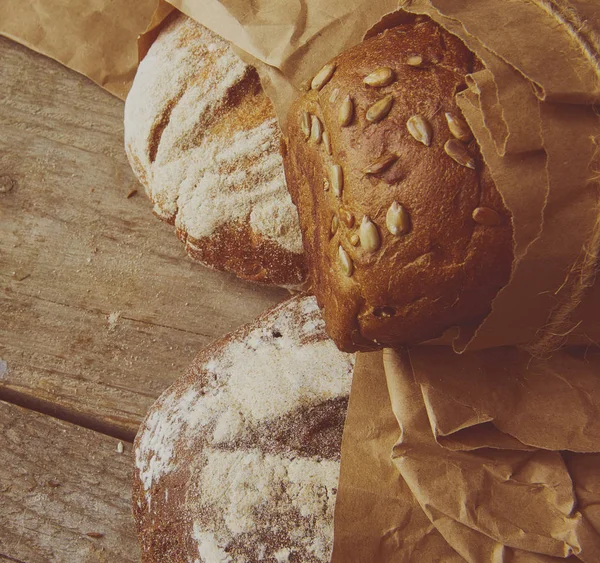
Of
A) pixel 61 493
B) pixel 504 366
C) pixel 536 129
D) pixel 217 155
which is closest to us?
pixel 536 129

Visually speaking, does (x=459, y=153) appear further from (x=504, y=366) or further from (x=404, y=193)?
(x=504, y=366)

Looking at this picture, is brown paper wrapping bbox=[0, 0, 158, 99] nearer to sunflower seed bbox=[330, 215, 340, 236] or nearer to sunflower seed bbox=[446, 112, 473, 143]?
sunflower seed bbox=[330, 215, 340, 236]

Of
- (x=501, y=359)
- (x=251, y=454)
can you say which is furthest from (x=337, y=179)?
(x=251, y=454)

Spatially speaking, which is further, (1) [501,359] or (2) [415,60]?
(1) [501,359]

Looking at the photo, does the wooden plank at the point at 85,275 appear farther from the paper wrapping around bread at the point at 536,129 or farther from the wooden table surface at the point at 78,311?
the paper wrapping around bread at the point at 536,129

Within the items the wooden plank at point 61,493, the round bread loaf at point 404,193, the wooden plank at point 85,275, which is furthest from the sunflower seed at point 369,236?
the wooden plank at point 61,493

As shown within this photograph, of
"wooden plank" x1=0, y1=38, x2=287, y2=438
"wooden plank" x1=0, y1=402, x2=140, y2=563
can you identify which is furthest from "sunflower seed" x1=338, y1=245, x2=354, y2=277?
"wooden plank" x1=0, y1=402, x2=140, y2=563
